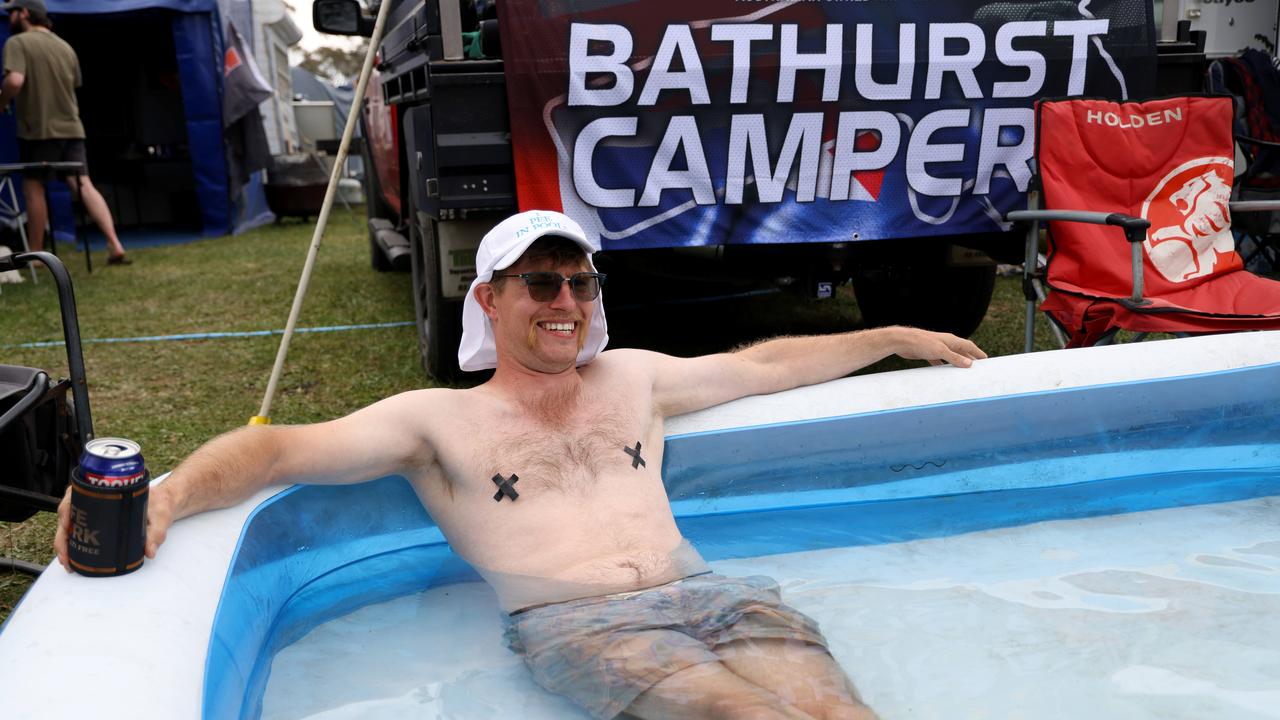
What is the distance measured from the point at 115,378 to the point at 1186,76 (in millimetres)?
5020

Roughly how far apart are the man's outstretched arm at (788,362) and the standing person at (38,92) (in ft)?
22.7

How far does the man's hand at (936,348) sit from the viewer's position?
3076 mm

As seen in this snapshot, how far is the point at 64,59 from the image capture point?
28.0 ft

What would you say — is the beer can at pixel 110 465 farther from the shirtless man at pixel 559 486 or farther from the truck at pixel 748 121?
the truck at pixel 748 121

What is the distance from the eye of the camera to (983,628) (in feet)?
8.76

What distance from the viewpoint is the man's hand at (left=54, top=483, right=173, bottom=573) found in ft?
6.28

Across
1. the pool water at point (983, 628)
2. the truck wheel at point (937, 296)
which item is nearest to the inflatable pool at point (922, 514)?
the pool water at point (983, 628)

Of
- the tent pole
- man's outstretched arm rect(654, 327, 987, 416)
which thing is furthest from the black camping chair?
man's outstretched arm rect(654, 327, 987, 416)

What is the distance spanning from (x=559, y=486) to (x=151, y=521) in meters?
0.88

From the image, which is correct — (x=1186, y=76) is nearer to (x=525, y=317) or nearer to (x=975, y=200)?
(x=975, y=200)

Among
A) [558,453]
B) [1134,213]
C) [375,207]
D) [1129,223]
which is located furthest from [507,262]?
[375,207]

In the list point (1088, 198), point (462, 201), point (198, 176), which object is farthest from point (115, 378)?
point (198, 176)

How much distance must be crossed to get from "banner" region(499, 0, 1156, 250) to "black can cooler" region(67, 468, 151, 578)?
222 centimetres

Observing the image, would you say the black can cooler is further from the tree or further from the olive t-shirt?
the tree
